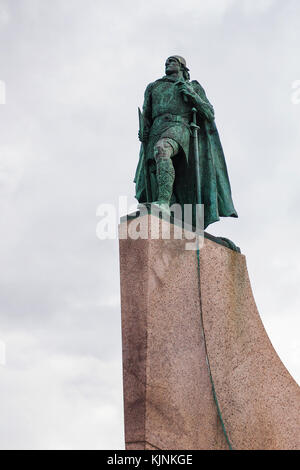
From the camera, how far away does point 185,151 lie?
10406 millimetres

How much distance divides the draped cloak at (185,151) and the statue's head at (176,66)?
158mm

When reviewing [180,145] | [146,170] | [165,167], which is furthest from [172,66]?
[165,167]

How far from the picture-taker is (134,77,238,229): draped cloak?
10477 millimetres

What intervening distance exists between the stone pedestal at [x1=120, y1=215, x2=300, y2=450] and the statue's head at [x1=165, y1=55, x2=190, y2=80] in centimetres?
266

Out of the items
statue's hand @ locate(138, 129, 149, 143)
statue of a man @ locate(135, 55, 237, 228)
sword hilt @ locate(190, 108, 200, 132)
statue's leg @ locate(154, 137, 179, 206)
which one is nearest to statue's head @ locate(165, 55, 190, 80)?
statue of a man @ locate(135, 55, 237, 228)

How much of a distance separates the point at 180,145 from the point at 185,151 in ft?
0.40

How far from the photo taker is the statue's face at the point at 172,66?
10844 mm

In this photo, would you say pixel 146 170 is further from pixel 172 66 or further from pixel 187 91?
pixel 172 66

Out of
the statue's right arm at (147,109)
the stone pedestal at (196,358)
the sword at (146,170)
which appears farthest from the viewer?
the statue's right arm at (147,109)

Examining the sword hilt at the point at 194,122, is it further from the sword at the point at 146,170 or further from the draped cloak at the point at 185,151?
the sword at the point at 146,170

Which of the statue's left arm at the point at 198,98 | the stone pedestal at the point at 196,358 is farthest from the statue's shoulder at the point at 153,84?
the stone pedestal at the point at 196,358

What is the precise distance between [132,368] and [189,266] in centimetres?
153
